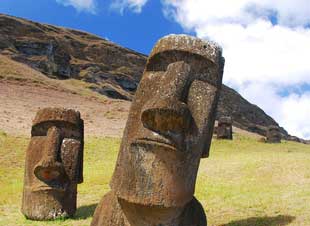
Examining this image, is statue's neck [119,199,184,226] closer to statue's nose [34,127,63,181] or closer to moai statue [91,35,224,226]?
moai statue [91,35,224,226]

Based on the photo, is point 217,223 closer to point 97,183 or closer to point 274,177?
point 274,177

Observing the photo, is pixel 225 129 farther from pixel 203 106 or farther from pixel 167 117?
pixel 167 117

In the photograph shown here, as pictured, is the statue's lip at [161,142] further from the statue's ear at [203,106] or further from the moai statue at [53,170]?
the moai statue at [53,170]

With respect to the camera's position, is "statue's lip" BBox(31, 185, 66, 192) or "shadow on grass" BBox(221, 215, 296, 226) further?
"statue's lip" BBox(31, 185, 66, 192)

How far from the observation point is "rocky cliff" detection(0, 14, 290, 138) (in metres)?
92.2

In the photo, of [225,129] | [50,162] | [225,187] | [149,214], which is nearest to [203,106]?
[149,214]

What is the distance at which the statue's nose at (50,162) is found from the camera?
43.5 feet

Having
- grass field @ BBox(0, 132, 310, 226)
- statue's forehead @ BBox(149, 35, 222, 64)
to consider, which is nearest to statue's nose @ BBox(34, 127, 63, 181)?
grass field @ BBox(0, 132, 310, 226)

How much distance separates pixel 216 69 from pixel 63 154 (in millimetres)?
6377

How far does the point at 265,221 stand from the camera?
11.1 meters

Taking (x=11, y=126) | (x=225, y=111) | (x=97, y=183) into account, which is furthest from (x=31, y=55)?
(x=97, y=183)

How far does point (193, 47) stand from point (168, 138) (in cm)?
167

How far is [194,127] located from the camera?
8047mm

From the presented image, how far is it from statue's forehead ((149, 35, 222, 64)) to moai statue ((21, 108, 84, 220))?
5.94m
